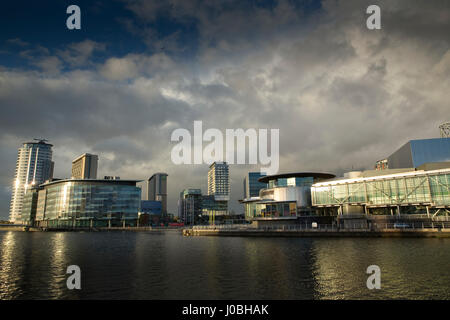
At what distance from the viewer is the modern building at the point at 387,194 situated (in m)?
82.2

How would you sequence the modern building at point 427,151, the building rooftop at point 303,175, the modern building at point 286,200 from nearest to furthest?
the modern building at point 427,151 → the modern building at point 286,200 → the building rooftop at point 303,175

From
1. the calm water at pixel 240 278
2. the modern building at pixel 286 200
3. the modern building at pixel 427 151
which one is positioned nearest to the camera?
the calm water at pixel 240 278

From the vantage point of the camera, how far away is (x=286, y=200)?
110 meters

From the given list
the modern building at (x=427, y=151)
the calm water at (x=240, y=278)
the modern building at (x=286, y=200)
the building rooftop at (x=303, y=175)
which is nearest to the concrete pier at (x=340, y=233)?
the modern building at (x=286, y=200)

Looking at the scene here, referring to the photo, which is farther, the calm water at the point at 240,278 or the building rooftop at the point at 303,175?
the building rooftop at the point at 303,175

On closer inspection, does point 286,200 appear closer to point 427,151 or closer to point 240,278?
point 427,151

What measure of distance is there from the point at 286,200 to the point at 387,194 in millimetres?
33420

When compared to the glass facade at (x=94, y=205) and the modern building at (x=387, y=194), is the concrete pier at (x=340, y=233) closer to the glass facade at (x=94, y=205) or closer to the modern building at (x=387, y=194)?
the modern building at (x=387, y=194)

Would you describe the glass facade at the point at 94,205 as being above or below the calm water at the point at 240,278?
above

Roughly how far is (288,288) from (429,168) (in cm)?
9498

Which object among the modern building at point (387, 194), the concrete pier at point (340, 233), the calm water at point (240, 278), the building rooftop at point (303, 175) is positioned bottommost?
the calm water at point (240, 278)

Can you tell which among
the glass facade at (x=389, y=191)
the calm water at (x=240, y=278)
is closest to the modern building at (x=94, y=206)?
the glass facade at (x=389, y=191)
